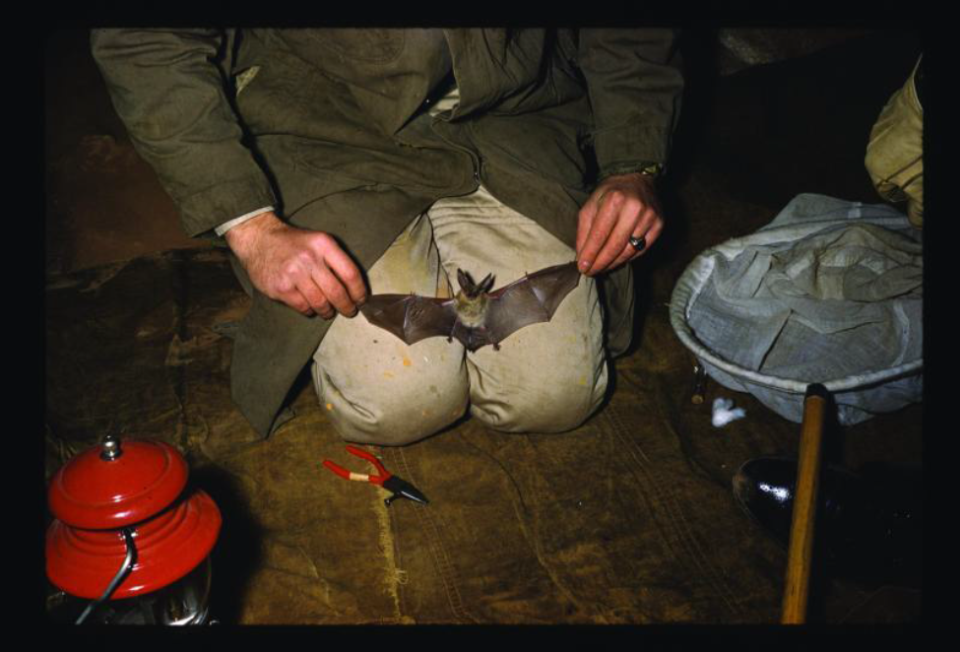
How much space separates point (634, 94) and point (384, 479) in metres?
1.34

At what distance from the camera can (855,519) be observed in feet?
5.09

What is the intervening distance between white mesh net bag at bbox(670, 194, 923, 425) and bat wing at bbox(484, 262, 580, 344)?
480mm

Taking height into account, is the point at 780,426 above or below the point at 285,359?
below

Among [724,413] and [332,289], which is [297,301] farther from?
[724,413]

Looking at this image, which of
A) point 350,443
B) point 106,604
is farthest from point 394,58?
point 106,604

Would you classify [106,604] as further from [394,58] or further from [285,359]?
[394,58]

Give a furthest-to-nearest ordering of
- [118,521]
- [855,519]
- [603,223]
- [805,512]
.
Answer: [603,223], [855,519], [805,512], [118,521]

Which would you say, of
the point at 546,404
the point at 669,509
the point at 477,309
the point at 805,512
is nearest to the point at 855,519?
the point at 805,512

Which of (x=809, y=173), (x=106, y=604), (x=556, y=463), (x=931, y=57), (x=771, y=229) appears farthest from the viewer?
(x=809, y=173)

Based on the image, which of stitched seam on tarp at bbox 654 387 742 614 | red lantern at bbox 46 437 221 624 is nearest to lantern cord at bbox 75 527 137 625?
red lantern at bbox 46 437 221 624

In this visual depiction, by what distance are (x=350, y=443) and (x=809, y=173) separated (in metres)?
2.61

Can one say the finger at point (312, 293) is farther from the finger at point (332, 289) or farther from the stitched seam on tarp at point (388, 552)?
the stitched seam on tarp at point (388, 552)

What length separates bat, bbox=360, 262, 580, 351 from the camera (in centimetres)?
186

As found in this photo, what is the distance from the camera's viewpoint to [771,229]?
8.29ft
